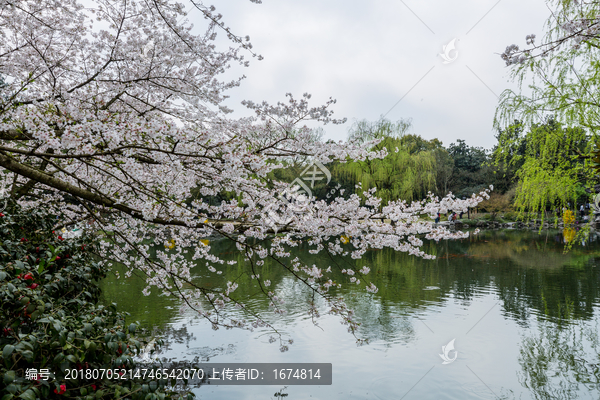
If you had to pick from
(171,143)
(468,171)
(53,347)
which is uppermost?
(468,171)

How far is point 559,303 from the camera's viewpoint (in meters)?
6.55

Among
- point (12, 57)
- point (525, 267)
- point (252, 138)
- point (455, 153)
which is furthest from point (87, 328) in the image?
point (455, 153)

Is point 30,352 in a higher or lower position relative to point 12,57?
lower

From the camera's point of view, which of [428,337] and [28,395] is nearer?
[28,395]

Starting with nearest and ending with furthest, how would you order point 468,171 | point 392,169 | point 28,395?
point 28,395
point 392,169
point 468,171

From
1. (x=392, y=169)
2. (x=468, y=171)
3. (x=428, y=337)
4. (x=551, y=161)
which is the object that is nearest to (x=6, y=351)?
(x=428, y=337)

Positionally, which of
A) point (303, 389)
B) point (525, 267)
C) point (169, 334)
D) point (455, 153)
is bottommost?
point (303, 389)

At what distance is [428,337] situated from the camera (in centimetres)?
516

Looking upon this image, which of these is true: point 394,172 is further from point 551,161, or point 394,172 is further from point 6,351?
point 6,351

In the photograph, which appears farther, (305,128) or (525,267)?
(525,267)

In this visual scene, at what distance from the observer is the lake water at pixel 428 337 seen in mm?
3936

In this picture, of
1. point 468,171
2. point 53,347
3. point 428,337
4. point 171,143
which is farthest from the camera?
point 468,171

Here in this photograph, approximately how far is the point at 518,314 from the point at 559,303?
1137 mm

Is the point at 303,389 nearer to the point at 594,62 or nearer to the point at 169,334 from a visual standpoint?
the point at 169,334
